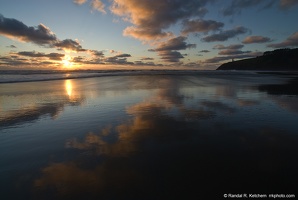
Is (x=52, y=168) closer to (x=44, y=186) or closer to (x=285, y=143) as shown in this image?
(x=44, y=186)

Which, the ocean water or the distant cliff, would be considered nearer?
the ocean water

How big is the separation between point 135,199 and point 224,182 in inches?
76.9

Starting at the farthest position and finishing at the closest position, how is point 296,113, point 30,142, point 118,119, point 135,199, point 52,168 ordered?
1. point 296,113
2. point 118,119
3. point 30,142
4. point 52,168
5. point 135,199

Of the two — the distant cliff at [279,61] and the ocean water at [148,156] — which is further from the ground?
the distant cliff at [279,61]

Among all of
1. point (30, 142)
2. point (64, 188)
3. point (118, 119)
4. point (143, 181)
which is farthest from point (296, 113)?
point (30, 142)

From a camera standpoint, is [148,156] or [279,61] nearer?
[148,156]

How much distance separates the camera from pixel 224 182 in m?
4.29

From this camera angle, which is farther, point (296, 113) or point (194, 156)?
point (296, 113)

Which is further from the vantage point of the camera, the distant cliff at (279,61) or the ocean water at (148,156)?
the distant cliff at (279,61)

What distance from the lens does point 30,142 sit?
6832 mm

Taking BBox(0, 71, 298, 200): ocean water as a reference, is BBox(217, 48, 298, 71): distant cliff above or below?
above

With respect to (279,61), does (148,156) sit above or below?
below

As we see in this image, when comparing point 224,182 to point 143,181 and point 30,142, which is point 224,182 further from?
point 30,142

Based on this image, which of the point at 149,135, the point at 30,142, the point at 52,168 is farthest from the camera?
the point at 149,135
